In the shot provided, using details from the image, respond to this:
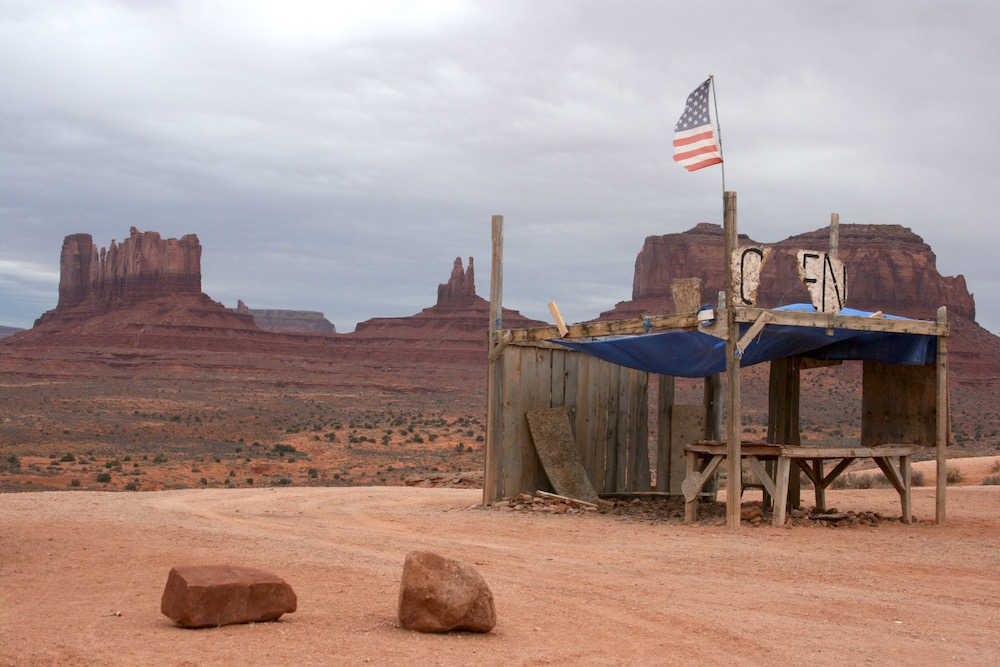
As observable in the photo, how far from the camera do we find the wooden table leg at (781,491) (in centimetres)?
1205

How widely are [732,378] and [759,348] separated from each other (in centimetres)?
198

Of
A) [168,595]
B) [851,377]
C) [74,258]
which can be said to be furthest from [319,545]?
[74,258]

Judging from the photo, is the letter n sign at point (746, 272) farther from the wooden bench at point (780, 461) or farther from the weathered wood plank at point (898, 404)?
the weathered wood plank at point (898, 404)

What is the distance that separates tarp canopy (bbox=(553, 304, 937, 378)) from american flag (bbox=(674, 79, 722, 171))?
2209mm

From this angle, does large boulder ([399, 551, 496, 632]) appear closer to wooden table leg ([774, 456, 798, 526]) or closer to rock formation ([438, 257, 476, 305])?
wooden table leg ([774, 456, 798, 526])

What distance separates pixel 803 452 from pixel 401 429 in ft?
131

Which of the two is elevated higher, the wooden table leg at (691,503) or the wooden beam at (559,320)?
the wooden beam at (559,320)

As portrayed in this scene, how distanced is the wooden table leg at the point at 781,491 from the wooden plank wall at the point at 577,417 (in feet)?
10.5

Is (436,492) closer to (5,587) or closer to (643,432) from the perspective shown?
(643,432)

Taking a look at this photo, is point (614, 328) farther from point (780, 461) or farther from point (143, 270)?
point (143, 270)

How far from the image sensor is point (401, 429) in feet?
167

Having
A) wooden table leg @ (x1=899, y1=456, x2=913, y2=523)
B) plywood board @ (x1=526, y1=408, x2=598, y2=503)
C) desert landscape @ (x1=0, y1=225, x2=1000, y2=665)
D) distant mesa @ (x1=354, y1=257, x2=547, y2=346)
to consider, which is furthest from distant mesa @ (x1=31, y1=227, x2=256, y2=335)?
wooden table leg @ (x1=899, y1=456, x2=913, y2=523)

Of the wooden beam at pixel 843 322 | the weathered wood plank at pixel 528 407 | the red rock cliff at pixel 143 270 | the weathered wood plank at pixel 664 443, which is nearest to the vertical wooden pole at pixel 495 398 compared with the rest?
the weathered wood plank at pixel 528 407

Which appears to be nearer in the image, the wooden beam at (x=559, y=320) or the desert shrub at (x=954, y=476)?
the wooden beam at (x=559, y=320)
